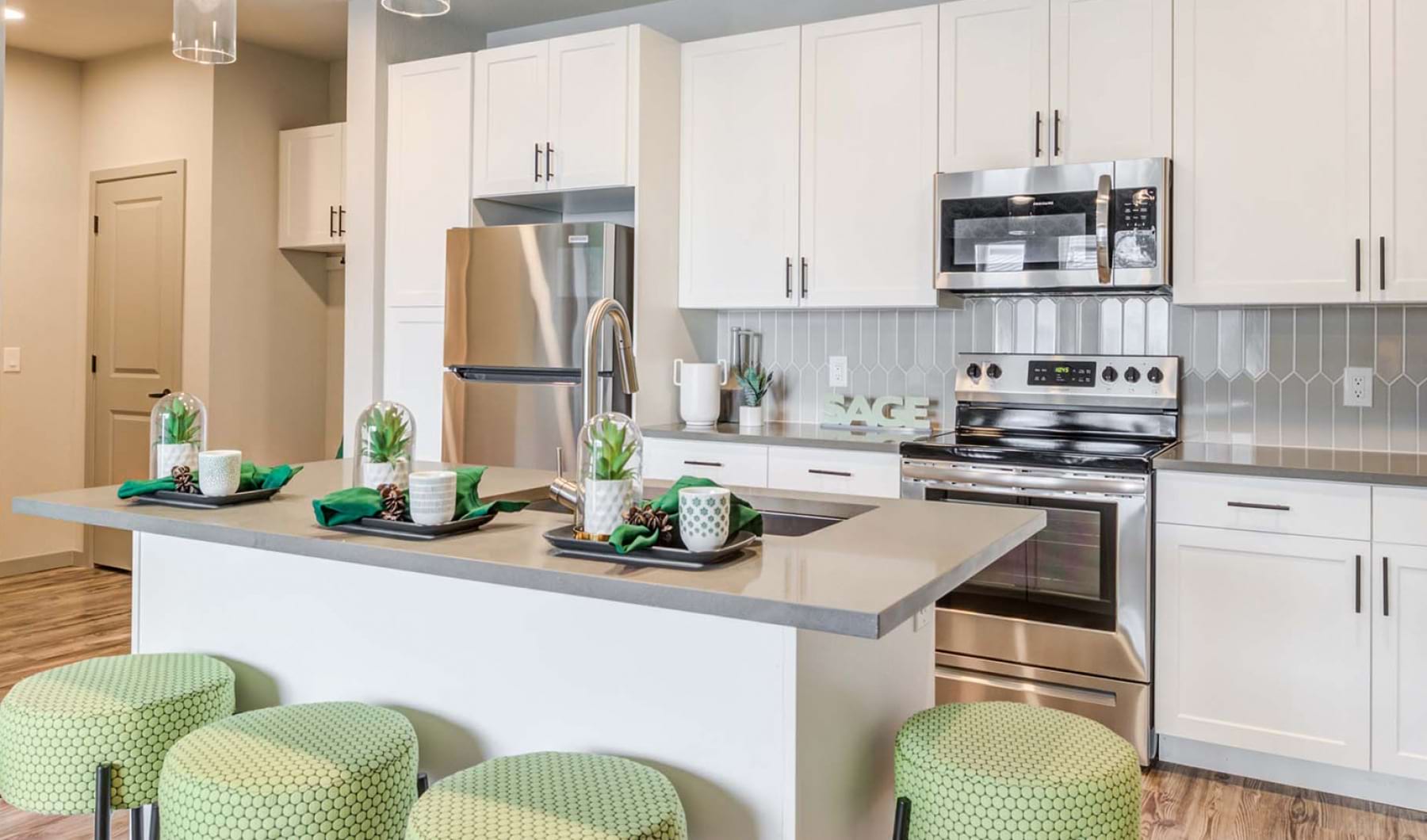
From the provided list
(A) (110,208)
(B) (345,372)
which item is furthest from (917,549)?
(A) (110,208)

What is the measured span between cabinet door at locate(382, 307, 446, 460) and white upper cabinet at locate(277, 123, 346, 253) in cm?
103

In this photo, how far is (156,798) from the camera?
1.74 meters

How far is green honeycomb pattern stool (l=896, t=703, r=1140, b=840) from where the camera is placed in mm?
1370

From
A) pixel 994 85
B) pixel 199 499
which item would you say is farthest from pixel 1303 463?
pixel 199 499

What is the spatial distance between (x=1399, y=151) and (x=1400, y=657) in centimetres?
Answer: 136

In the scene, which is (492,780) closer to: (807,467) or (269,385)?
(807,467)

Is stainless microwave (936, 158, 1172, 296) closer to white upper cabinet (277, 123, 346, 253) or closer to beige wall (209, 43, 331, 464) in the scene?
white upper cabinet (277, 123, 346, 253)

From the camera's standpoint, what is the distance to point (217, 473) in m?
1.89

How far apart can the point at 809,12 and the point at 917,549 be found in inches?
120

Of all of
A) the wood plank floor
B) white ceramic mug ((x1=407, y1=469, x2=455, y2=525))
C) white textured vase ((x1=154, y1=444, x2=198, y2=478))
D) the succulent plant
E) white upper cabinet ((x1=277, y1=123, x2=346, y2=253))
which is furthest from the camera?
white upper cabinet ((x1=277, y1=123, x2=346, y2=253))

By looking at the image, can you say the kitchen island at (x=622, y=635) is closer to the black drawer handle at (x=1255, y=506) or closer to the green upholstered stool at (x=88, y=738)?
the green upholstered stool at (x=88, y=738)

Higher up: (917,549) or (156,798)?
(917,549)

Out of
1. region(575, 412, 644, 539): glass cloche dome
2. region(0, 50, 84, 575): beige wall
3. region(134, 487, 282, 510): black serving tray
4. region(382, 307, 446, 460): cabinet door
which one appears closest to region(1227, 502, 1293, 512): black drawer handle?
region(575, 412, 644, 539): glass cloche dome

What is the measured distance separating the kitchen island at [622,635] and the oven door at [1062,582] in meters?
1.12
